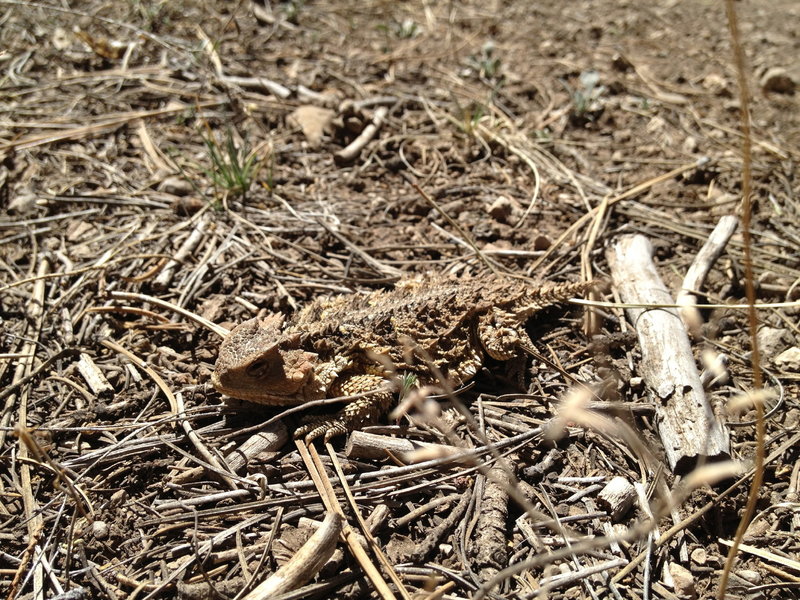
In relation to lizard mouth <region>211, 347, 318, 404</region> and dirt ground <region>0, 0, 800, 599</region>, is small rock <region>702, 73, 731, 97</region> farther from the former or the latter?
lizard mouth <region>211, 347, 318, 404</region>

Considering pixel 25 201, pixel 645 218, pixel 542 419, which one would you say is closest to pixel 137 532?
pixel 542 419

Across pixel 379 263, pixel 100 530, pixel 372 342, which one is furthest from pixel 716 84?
pixel 100 530

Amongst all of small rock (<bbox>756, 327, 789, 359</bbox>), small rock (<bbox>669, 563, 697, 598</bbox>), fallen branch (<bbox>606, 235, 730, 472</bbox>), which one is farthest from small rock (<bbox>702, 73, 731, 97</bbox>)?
small rock (<bbox>669, 563, 697, 598</bbox>)

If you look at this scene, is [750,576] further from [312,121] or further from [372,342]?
[312,121]

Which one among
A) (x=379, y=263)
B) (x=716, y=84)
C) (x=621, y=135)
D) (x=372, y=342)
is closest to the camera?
(x=372, y=342)

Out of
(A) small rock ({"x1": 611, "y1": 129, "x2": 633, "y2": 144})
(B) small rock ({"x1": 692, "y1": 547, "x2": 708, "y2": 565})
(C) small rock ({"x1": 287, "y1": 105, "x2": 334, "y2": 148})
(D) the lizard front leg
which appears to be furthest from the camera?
(A) small rock ({"x1": 611, "y1": 129, "x2": 633, "y2": 144})

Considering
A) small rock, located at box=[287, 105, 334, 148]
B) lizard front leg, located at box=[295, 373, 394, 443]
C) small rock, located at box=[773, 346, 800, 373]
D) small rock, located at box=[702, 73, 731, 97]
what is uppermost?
small rock, located at box=[702, 73, 731, 97]

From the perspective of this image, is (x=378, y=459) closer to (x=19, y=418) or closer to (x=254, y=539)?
(x=254, y=539)

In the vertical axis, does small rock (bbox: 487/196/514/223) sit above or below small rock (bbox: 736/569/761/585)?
above
